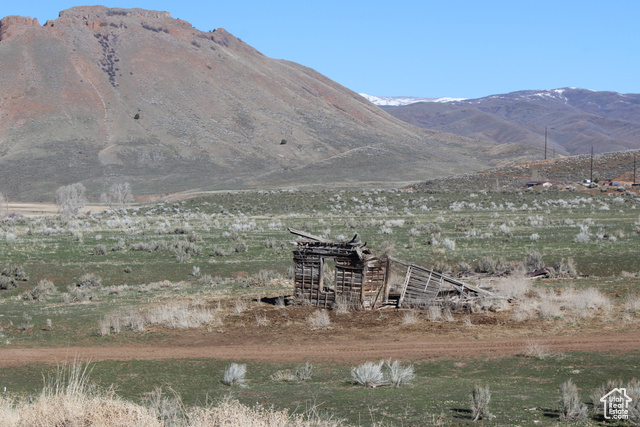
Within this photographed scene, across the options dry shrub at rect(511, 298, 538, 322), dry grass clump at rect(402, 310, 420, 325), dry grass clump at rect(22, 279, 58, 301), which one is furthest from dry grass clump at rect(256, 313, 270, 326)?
dry grass clump at rect(22, 279, 58, 301)

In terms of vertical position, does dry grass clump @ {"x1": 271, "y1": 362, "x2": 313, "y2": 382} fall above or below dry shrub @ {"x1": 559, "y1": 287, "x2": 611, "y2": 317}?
below

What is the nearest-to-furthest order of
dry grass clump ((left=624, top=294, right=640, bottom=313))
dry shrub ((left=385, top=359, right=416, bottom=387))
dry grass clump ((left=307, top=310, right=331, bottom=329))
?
dry shrub ((left=385, top=359, right=416, bottom=387)), dry grass clump ((left=624, top=294, right=640, bottom=313)), dry grass clump ((left=307, top=310, right=331, bottom=329))

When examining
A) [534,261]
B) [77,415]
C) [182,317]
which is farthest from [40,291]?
[534,261]

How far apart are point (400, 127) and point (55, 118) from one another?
87.5 m

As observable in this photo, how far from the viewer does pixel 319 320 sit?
755 inches

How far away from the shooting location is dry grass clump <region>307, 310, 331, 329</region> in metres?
19.1

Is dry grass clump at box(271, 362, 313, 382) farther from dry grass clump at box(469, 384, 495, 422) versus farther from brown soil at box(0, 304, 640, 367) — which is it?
dry grass clump at box(469, 384, 495, 422)

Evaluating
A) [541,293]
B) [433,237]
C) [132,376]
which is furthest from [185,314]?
[433,237]

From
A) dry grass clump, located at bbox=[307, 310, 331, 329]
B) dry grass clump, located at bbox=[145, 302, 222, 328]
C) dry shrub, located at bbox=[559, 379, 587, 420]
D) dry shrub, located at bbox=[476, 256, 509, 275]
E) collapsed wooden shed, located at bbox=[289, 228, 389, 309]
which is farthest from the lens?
dry shrub, located at bbox=[476, 256, 509, 275]

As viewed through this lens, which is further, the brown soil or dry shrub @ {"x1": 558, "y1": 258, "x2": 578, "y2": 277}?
dry shrub @ {"x1": 558, "y1": 258, "x2": 578, "y2": 277}

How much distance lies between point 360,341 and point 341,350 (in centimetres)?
121

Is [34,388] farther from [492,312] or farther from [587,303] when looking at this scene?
[587,303]

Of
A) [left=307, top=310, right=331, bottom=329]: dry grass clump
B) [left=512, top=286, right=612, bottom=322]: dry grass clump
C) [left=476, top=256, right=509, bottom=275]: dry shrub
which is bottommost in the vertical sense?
[left=307, top=310, right=331, bottom=329]: dry grass clump

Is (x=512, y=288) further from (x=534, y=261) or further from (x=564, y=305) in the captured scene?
(x=534, y=261)
